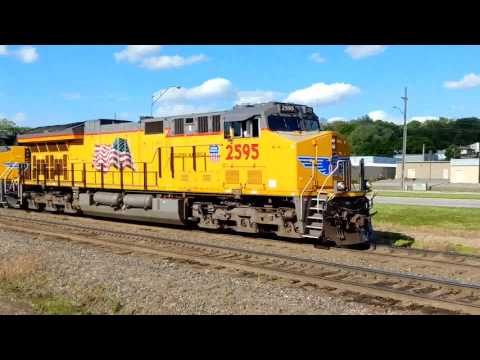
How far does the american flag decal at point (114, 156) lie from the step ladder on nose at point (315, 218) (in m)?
8.27

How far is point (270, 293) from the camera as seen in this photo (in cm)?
839

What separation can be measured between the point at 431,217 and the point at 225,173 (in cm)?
1045

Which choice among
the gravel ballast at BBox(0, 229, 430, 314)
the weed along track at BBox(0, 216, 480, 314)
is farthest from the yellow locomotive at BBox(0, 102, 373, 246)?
the gravel ballast at BBox(0, 229, 430, 314)

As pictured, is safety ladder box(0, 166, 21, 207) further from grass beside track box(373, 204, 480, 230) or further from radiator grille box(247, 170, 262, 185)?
grass beside track box(373, 204, 480, 230)

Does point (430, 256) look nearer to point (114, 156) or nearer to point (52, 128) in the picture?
point (114, 156)

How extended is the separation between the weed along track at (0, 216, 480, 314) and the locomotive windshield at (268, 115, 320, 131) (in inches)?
155

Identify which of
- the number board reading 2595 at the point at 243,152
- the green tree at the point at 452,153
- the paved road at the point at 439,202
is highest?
the green tree at the point at 452,153

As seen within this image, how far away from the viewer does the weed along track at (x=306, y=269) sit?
8.52 m

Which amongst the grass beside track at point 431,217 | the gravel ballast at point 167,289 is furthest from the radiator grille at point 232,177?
the grass beside track at point 431,217

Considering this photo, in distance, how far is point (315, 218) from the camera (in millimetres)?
12977

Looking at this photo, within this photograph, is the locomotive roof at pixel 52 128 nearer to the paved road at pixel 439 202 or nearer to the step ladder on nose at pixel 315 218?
the step ladder on nose at pixel 315 218

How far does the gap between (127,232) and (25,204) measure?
36.0ft

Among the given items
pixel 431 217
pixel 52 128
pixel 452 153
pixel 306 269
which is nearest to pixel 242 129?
pixel 306 269

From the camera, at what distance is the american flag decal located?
62.3 ft
